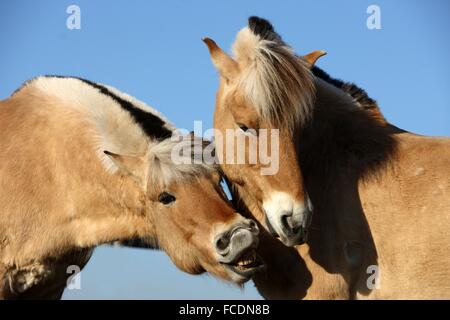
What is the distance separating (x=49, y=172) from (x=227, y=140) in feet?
7.61

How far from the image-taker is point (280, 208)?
661 centimetres

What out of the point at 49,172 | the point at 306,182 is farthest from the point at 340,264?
the point at 49,172

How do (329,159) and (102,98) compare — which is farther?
(102,98)

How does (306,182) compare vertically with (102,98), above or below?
below

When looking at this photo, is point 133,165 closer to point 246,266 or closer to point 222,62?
point 222,62

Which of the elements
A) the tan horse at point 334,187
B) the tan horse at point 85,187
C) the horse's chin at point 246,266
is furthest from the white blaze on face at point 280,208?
the tan horse at point 85,187

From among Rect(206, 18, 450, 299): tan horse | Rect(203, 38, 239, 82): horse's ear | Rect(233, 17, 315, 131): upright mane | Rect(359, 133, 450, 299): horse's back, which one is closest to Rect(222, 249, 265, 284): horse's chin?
Rect(206, 18, 450, 299): tan horse

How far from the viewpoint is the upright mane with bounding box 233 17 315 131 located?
6.89m

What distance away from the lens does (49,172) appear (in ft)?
26.3

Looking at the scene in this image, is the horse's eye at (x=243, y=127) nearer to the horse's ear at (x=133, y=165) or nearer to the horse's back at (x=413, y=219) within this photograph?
the horse's ear at (x=133, y=165)

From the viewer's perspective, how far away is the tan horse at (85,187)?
298 inches

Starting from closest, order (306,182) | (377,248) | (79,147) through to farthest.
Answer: (377,248) → (306,182) → (79,147)
